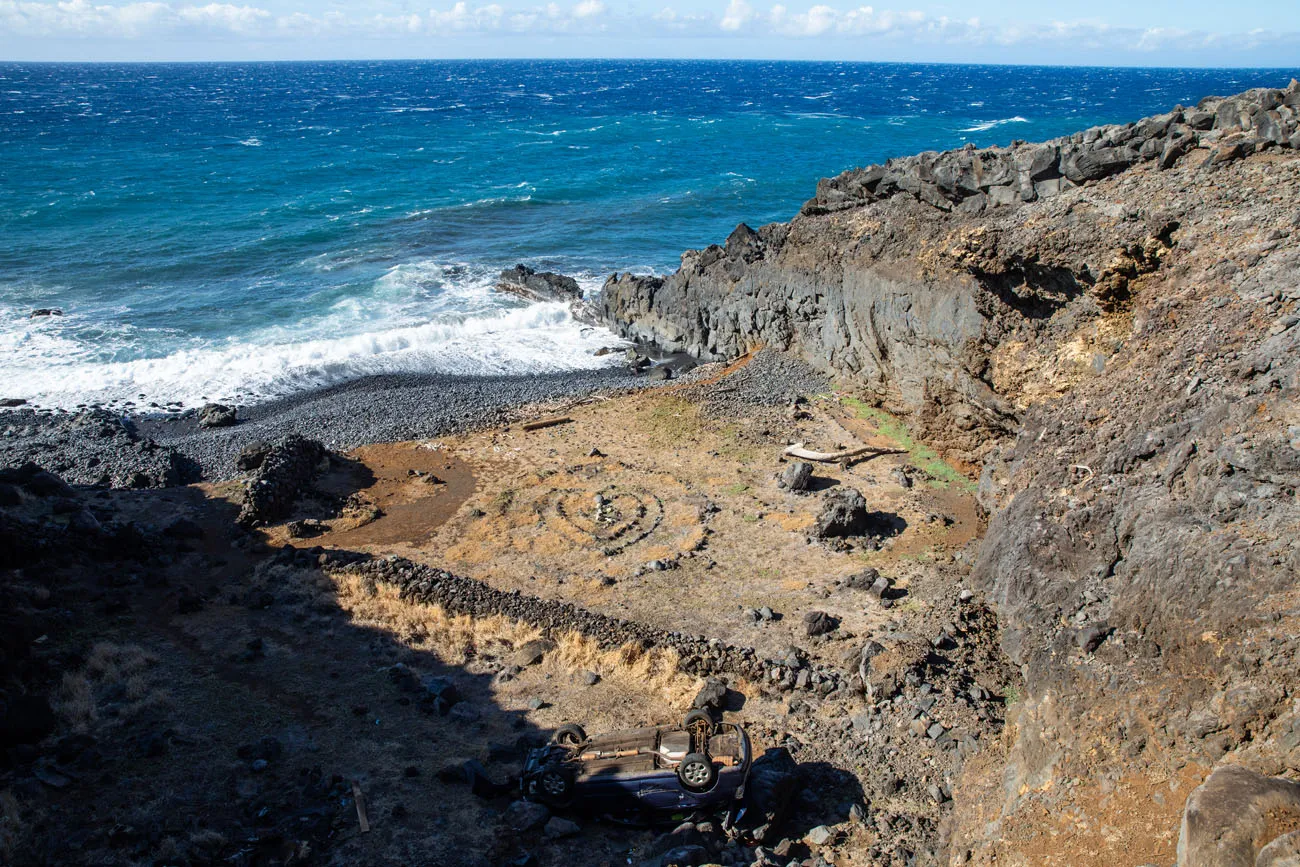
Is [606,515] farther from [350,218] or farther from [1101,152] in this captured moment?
[350,218]

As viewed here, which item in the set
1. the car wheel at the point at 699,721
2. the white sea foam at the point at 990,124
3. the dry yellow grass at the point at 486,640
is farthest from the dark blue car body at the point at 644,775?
the white sea foam at the point at 990,124

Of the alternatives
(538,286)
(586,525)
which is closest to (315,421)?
(586,525)

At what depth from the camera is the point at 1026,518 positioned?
56.6ft

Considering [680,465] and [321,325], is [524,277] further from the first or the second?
[680,465]

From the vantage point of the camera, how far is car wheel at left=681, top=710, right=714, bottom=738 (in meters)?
14.3

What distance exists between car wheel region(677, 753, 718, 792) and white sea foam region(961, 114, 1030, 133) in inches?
4620

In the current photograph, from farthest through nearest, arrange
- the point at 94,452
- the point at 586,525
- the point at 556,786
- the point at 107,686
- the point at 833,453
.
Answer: the point at 94,452 < the point at 833,453 < the point at 586,525 < the point at 107,686 < the point at 556,786

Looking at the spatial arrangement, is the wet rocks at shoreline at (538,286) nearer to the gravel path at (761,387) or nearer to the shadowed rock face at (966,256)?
the shadowed rock face at (966,256)

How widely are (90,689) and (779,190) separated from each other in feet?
221

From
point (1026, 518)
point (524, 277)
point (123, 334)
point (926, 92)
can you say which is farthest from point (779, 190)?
point (926, 92)

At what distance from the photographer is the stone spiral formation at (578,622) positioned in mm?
16547

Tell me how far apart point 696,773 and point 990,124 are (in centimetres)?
12697

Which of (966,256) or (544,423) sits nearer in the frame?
(966,256)

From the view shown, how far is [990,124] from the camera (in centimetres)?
12038
